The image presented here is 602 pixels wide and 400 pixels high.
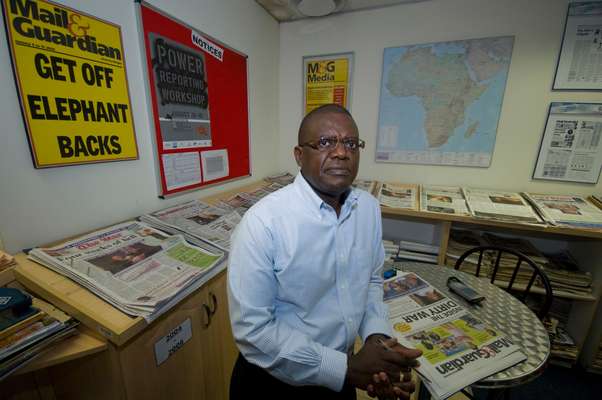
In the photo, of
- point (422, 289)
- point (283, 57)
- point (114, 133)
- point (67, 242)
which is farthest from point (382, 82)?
point (67, 242)

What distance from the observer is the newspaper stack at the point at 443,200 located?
1.63m

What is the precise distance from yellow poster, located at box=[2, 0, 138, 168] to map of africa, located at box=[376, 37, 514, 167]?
1.79m

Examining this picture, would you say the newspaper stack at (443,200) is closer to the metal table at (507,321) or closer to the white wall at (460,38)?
the white wall at (460,38)

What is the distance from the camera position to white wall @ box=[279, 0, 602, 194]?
1.66m

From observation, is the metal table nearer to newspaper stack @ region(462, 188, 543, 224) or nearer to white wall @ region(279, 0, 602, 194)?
newspaper stack @ region(462, 188, 543, 224)

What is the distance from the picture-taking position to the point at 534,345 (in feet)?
2.82

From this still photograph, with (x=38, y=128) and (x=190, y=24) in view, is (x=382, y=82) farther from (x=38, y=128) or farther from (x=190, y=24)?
(x=38, y=128)

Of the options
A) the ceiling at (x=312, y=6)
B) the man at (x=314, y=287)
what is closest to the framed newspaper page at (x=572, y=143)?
the ceiling at (x=312, y=6)

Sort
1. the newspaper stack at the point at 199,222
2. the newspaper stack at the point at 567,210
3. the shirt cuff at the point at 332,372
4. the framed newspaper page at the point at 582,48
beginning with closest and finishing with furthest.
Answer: the shirt cuff at the point at 332,372 < the newspaper stack at the point at 199,222 < the newspaper stack at the point at 567,210 < the framed newspaper page at the point at 582,48

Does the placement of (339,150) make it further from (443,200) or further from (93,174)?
(443,200)

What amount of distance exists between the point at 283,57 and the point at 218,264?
2.01 metres

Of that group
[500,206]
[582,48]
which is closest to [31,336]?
[500,206]

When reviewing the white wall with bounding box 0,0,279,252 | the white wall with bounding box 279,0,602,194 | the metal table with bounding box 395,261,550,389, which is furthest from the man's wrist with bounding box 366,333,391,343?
the white wall with bounding box 279,0,602,194

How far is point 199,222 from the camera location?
4.05 ft
